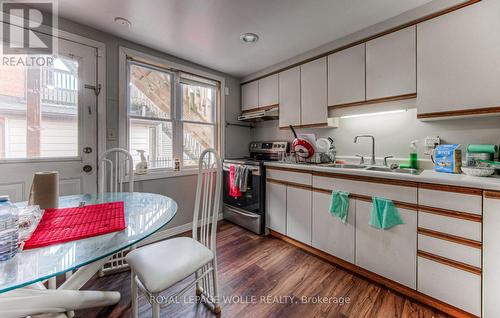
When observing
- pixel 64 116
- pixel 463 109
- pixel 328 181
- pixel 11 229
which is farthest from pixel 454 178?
pixel 64 116

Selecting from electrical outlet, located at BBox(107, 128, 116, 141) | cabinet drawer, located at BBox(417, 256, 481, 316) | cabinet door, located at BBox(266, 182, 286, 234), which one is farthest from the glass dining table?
cabinet drawer, located at BBox(417, 256, 481, 316)

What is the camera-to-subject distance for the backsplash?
161 centimetres

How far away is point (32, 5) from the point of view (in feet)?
5.46

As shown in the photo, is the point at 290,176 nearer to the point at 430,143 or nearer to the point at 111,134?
the point at 430,143

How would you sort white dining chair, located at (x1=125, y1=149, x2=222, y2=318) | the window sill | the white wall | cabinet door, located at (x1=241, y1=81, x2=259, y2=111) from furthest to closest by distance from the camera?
cabinet door, located at (x1=241, y1=81, x2=259, y2=111)
the window sill
the white wall
white dining chair, located at (x1=125, y1=149, x2=222, y2=318)

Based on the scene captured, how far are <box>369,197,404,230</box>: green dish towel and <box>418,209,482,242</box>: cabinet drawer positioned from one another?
144 mm

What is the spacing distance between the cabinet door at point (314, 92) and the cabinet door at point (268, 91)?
1.48ft

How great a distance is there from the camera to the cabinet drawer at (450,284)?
4.11 feet

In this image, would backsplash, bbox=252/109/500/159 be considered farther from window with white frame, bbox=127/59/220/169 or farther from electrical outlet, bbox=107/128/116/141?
electrical outlet, bbox=107/128/116/141

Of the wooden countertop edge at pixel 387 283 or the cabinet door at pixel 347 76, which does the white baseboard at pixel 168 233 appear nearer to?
the wooden countertop edge at pixel 387 283

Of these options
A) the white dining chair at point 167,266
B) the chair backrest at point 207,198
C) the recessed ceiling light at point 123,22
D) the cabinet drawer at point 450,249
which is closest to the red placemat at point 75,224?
the white dining chair at point 167,266

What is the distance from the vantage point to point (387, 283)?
161 centimetres

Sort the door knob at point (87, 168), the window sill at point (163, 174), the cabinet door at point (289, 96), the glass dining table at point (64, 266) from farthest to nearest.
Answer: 1. the cabinet door at point (289, 96)
2. the window sill at point (163, 174)
3. the door knob at point (87, 168)
4. the glass dining table at point (64, 266)

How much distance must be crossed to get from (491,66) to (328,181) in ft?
4.63
